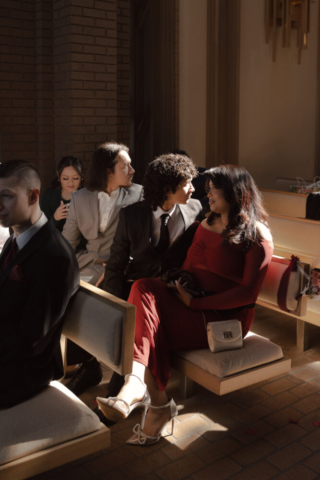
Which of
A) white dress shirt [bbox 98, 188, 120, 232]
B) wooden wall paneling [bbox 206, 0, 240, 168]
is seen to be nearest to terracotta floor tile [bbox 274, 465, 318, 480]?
white dress shirt [bbox 98, 188, 120, 232]

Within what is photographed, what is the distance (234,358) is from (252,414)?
605 mm

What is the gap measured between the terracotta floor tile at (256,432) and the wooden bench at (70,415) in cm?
105

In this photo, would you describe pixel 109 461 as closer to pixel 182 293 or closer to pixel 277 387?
pixel 182 293

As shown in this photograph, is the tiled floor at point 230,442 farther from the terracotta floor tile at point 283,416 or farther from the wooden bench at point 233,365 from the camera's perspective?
the wooden bench at point 233,365

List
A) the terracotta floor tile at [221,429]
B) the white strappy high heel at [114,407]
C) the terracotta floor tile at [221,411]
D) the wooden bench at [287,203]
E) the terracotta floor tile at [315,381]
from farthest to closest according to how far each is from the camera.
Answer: the wooden bench at [287,203] → the terracotta floor tile at [315,381] → the terracotta floor tile at [221,411] → the terracotta floor tile at [221,429] → the white strappy high heel at [114,407]

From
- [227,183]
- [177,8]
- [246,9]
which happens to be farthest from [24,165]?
[246,9]

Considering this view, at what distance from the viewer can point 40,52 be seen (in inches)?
253

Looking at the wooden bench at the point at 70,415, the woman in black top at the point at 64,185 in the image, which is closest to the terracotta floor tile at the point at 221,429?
the wooden bench at the point at 70,415

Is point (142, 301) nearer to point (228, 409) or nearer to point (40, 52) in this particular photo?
point (228, 409)

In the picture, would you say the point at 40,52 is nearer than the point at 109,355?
No

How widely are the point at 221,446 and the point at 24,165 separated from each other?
1.88 metres

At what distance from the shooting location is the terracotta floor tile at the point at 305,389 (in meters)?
3.63

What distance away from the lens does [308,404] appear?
3.48 meters

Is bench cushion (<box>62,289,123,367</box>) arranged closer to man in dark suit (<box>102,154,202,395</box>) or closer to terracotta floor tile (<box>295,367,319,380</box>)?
man in dark suit (<box>102,154,202,395</box>)
